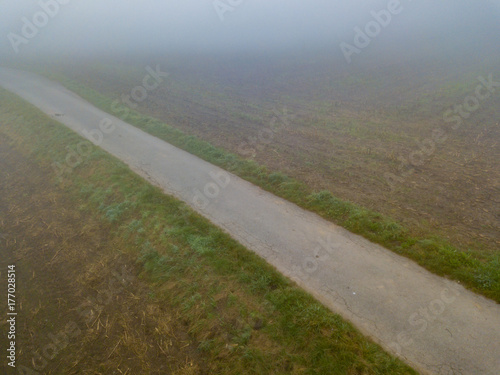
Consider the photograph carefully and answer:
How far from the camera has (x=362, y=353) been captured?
537cm

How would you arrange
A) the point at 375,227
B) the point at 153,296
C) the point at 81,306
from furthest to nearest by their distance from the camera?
Result: the point at 375,227 → the point at 81,306 → the point at 153,296

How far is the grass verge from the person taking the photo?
21.7 ft

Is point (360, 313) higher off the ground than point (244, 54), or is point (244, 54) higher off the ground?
point (360, 313)

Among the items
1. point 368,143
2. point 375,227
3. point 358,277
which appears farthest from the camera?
point 368,143

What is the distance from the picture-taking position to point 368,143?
13922 millimetres

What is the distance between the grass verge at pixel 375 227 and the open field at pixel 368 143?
29 millimetres

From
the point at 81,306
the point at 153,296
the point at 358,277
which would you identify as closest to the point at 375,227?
the point at 358,277

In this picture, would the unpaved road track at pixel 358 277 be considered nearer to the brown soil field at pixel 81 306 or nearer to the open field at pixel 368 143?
the open field at pixel 368 143

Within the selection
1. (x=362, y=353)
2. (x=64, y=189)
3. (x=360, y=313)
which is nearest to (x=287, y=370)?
(x=362, y=353)

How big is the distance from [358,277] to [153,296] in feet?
16.4

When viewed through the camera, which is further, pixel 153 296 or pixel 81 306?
pixel 81 306

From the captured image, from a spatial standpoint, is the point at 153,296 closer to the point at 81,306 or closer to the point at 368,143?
the point at 81,306

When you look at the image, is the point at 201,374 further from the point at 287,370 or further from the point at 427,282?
the point at 427,282

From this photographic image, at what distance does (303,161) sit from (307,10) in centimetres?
5193
